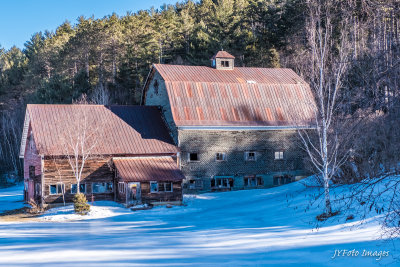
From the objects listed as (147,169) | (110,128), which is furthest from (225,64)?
(147,169)

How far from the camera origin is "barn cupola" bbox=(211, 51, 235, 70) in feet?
134

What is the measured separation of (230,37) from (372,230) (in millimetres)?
44603

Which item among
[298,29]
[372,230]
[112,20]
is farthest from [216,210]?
[112,20]

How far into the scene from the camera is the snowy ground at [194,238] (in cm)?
1387

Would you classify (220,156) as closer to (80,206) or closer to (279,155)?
(279,155)

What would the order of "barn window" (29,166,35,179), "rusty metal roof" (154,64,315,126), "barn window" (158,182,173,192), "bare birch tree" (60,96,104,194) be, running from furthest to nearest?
"rusty metal roof" (154,64,315,126), "barn window" (29,166,35,179), "barn window" (158,182,173,192), "bare birch tree" (60,96,104,194)

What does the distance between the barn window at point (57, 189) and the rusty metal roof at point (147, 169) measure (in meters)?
3.94

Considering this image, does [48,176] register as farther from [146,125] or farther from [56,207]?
[146,125]

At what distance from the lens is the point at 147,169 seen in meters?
31.4

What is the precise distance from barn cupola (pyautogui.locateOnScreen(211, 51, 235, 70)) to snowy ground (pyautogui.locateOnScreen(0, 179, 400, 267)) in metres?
16.2

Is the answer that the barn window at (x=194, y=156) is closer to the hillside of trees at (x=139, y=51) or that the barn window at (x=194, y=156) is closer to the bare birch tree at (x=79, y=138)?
the bare birch tree at (x=79, y=138)

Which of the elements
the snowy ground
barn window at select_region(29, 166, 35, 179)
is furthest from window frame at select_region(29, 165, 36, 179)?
the snowy ground

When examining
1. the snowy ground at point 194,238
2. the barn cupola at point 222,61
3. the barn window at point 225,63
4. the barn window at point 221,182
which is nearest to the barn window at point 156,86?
the barn cupola at point 222,61

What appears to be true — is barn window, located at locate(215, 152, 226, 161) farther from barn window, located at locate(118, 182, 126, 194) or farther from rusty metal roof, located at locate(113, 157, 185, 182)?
barn window, located at locate(118, 182, 126, 194)
